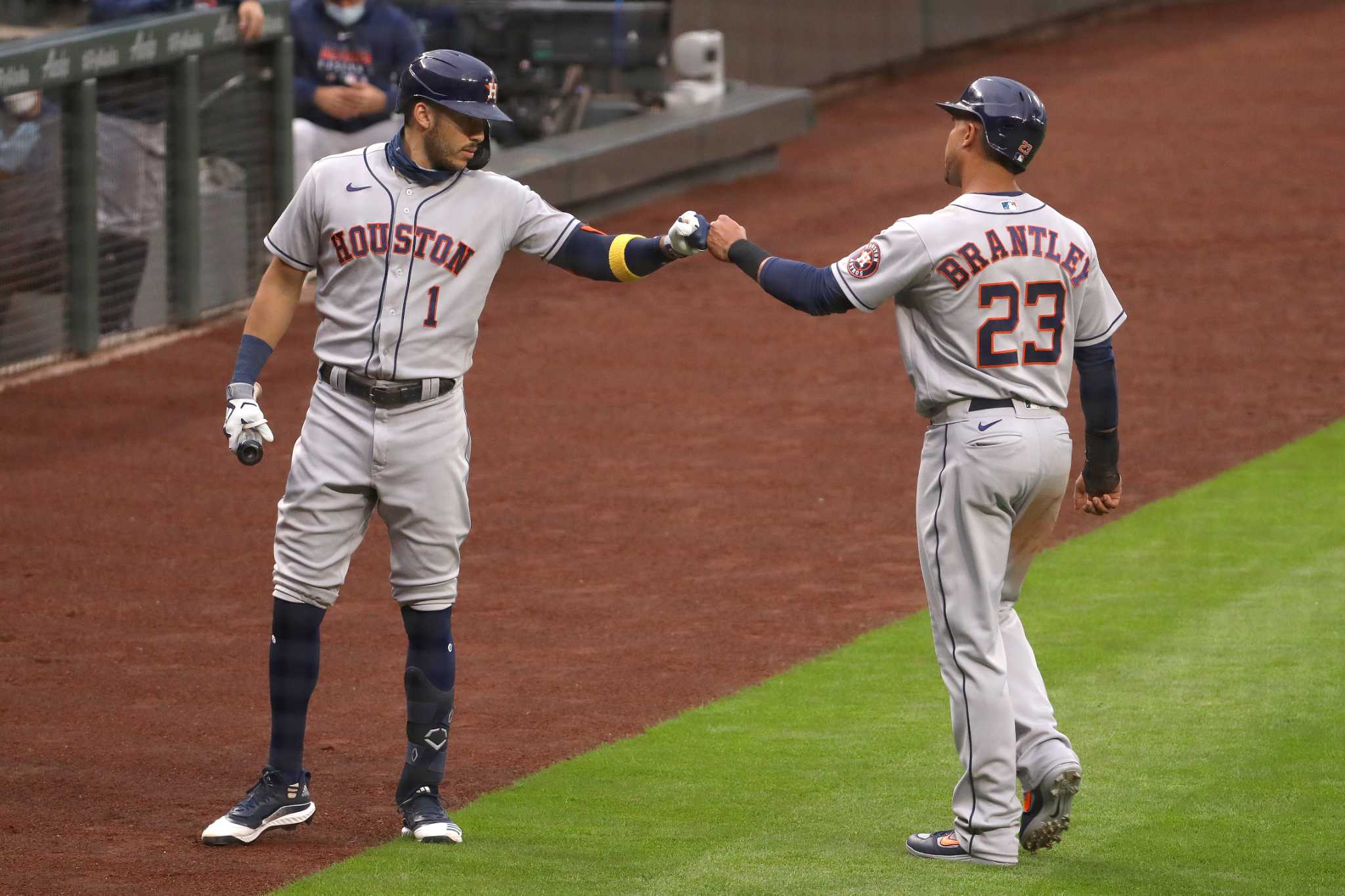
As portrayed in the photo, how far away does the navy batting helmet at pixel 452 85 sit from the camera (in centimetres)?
457

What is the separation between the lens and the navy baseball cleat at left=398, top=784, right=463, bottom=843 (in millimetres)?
4629

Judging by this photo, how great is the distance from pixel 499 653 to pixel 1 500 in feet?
9.48

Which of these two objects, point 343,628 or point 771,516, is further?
point 771,516

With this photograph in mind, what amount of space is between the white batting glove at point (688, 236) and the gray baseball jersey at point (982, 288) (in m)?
0.42

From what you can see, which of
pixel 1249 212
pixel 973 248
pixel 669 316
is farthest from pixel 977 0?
pixel 973 248

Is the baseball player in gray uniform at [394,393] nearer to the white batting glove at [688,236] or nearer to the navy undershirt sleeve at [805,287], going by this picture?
the white batting glove at [688,236]

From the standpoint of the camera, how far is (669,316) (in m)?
11.9

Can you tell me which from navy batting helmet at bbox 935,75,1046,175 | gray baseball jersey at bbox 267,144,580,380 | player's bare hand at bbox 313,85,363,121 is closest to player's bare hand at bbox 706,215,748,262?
gray baseball jersey at bbox 267,144,580,380

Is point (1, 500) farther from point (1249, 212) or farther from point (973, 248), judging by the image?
point (1249, 212)

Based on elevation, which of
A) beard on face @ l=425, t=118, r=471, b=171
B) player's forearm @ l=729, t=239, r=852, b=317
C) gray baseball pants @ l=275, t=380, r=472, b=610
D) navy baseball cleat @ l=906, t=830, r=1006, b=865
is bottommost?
navy baseball cleat @ l=906, t=830, r=1006, b=865

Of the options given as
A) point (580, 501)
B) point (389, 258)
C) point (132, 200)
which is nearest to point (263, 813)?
point (389, 258)

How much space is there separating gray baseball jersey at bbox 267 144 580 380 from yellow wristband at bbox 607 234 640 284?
30 cm

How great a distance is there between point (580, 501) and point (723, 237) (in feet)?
12.2

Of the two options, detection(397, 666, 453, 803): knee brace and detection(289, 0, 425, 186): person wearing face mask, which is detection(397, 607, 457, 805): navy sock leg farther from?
detection(289, 0, 425, 186): person wearing face mask
